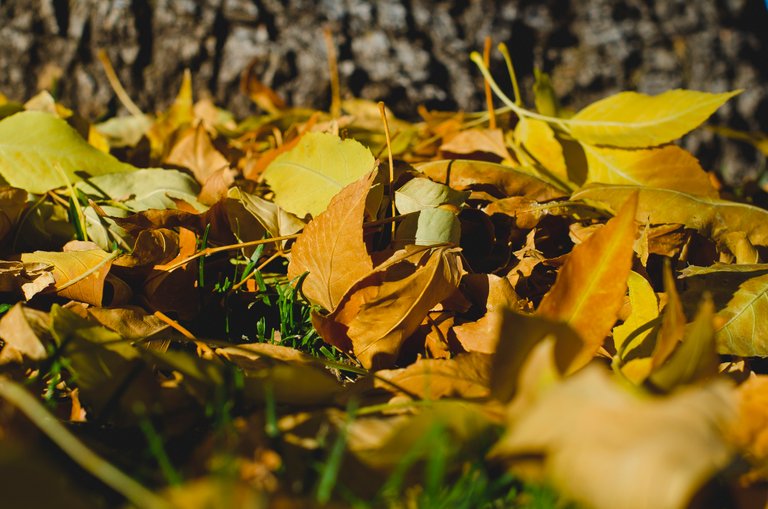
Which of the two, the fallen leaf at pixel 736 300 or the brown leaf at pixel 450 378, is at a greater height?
the brown leaf at pixel 450 378

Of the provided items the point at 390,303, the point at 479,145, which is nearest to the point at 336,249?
the point at 390,303

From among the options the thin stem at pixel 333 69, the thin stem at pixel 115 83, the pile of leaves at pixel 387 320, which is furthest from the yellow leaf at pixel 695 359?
the thin stem at pixel 115 83

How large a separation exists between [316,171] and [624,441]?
2.86 feet

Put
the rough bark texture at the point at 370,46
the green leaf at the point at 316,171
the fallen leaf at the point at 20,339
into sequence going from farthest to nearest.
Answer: the rough bark texture at the point at 370,46 → the green leaf at the point at 316,171 → the fallen leaf at the point at 20,339

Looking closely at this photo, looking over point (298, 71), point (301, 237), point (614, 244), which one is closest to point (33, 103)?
point (298, 71)

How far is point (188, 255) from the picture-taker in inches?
44.6

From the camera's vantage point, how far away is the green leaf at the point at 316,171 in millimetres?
1204

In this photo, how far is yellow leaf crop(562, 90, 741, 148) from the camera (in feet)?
4.48

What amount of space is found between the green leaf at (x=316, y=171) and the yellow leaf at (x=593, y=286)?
1.57 ft

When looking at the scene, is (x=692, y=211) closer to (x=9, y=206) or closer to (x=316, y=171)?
(x=316, y=171)

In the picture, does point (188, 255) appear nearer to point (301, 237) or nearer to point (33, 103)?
point (301, 237)

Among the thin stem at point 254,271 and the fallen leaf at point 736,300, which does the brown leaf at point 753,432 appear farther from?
the thin stem at point 254,271

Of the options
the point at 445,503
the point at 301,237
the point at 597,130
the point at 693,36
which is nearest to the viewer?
the point at 445,503

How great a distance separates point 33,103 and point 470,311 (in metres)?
1.33
